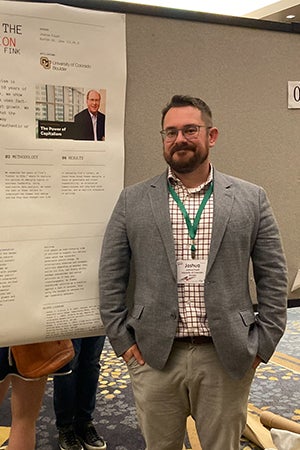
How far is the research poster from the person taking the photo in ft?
5.02

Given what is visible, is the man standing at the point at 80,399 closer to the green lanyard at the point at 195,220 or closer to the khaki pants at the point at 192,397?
the khaki pants at the point at 192,397

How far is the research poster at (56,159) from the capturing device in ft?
5.02

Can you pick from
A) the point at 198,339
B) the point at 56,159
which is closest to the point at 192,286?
the point at 198,339

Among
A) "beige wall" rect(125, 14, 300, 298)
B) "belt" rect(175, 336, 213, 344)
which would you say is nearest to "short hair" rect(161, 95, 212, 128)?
"beige wall" rect(125, 14, 300, 298)

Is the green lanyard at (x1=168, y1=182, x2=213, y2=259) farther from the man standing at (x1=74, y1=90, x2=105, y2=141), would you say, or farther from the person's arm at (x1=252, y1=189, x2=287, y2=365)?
the man standing at (x1=74, y1=90, x2=105, y2=141)

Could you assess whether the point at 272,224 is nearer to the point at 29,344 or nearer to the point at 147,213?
the point at 147,213

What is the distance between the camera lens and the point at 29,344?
5.40 ft

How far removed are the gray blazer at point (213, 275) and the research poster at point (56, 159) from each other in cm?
10

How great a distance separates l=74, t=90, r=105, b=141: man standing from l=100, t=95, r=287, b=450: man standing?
0.19 m

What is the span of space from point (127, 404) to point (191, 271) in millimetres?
1559

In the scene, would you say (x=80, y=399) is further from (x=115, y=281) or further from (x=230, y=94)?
(x=230, y=94)

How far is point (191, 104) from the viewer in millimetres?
1566

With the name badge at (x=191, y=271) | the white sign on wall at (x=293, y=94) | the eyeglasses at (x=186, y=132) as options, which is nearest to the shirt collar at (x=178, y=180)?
the eyeglasses at (x=186, y=132)

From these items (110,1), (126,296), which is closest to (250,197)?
(126,296)
